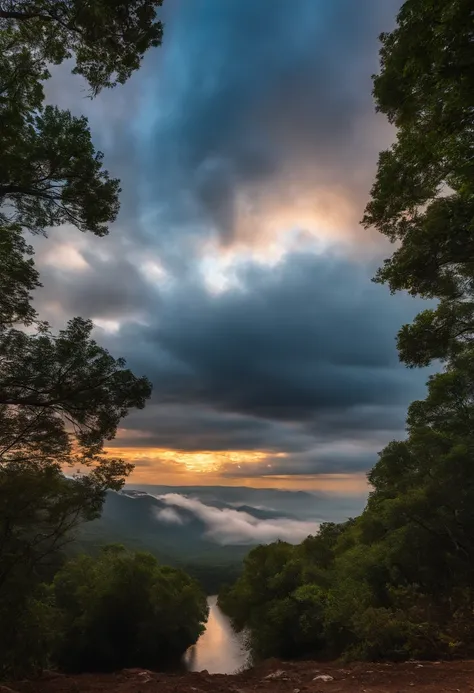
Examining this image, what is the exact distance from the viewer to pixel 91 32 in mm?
8156

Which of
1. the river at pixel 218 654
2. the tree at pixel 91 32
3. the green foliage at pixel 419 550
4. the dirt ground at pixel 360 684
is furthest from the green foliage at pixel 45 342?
the river at pixel 218 654

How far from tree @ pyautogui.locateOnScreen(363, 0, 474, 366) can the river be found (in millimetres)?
31895

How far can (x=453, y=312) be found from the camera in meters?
10.5

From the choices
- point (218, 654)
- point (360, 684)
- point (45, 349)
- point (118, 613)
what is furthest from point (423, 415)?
point (218, 654)

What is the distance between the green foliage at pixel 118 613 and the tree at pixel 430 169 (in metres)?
33.7

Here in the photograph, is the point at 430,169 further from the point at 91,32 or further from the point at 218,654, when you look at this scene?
the point at 218,654

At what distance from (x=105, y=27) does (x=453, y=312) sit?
10.6 m

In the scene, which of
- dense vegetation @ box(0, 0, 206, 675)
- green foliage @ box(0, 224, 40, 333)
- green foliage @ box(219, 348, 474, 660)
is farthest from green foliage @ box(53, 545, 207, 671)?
green foliage @ box(0, 224, 40, 333)

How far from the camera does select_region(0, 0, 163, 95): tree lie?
7820 millimetres

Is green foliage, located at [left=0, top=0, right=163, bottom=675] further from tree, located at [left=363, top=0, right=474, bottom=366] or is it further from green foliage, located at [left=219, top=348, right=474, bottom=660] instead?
green foliage, located at [left=219, top=348, right=474, bottom=660]

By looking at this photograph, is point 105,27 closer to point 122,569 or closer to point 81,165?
point 81,165

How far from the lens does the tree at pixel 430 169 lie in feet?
18.4

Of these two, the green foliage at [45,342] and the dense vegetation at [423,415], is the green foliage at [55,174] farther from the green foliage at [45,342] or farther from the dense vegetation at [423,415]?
the dense vegetation at [423,415]

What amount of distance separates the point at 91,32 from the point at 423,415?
2007 centimetres
